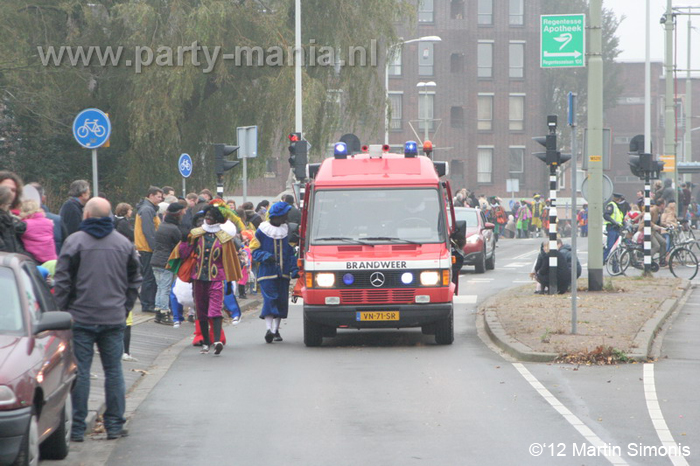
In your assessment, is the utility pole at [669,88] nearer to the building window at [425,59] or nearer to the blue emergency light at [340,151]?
the blue emergency light at [340,151]

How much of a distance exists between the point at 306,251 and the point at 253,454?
6.70 metres

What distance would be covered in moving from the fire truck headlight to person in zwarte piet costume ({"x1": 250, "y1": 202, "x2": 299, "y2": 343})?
1817mm

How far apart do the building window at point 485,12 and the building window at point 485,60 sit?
1472 millimetres

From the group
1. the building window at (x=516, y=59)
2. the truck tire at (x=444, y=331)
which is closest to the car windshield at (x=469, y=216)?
the truck tire at (x=444, y=331)

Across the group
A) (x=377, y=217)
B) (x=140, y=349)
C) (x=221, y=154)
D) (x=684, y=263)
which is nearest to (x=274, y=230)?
(x=377, y=217)

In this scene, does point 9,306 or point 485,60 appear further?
point 485,60

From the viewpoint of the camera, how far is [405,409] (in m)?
9.81

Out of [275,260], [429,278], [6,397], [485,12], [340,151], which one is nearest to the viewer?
[6,397]

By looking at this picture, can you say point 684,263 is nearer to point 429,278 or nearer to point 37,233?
point 429,278

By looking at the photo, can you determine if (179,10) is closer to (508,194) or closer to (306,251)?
(306,251)

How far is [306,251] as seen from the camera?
14516 millimetres

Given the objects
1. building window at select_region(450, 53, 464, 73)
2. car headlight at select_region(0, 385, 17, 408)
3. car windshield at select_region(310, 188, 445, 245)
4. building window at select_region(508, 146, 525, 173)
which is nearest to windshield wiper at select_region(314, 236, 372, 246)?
car windshield at select_region(310, 188, 445, 245)

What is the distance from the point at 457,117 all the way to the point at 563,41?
192ft

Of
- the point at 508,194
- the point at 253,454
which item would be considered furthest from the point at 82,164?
the point at 508,194
